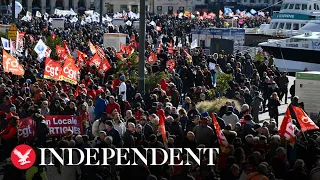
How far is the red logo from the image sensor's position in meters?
11.2

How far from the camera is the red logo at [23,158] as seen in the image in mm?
11234

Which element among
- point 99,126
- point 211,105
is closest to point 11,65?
point 211,105

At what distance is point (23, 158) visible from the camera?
11242mm

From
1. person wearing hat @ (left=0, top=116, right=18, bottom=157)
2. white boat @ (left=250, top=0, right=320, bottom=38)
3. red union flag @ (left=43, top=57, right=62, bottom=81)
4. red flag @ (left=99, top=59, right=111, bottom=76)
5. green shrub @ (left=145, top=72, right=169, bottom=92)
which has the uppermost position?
white boat @ (left=250, top=0, right=320, bottom=38)

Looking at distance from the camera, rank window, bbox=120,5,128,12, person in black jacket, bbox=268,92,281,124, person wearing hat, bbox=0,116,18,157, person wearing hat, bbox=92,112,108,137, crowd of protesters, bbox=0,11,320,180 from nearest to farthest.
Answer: crowd of protesters, bbox=0,11,320,180, person wearing hat, bbox=0,116,18,157, person wearing hat, bbox=92,112,108,137, person in black jacket, bbox=268,92,281,124, window, bbox=120,5,128,12

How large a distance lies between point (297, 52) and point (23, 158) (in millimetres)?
26612

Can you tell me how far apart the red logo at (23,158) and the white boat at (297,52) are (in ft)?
84.5

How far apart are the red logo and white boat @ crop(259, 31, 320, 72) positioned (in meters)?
25.8

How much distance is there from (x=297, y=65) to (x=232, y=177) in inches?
1047

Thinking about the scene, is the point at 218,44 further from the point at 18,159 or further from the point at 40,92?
the point at 18,159

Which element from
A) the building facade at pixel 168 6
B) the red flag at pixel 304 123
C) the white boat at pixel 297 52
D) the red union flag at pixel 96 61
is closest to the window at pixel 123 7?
the building facade at pixel 168 6

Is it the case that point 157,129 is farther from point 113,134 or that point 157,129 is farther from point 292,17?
point 292,17

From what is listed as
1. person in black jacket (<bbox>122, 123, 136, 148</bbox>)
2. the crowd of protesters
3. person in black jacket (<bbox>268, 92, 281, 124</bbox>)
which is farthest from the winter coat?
person in black jacket (<bbox>268, 92, 281, 124</bbox>)

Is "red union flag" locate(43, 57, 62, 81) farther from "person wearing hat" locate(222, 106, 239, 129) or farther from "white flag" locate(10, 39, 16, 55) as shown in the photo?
"white flag" locate(10, 39, 16, 55)
